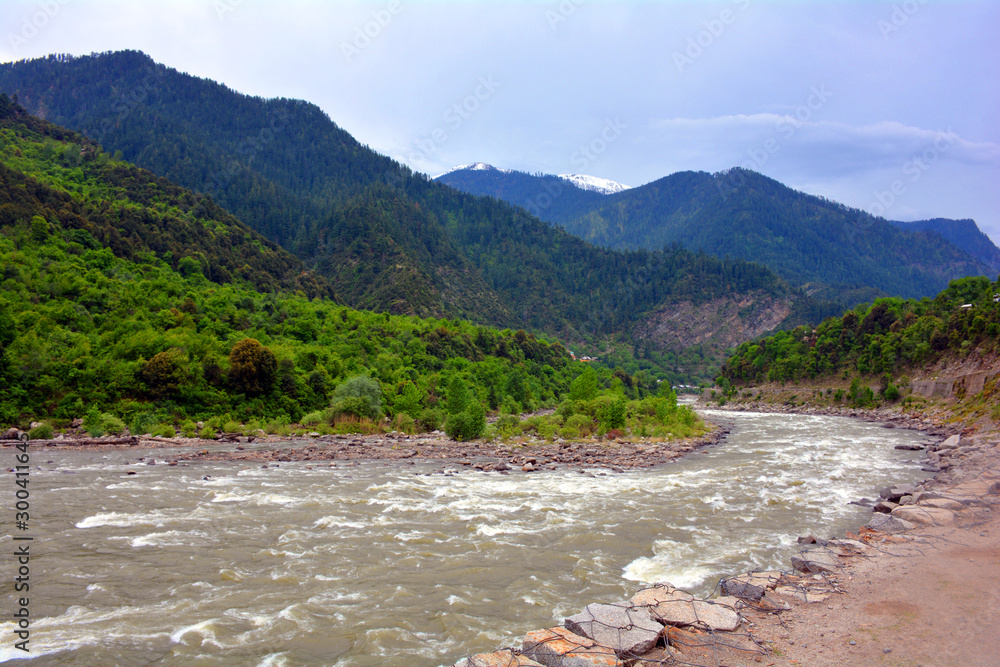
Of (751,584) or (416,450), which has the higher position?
(751,584)

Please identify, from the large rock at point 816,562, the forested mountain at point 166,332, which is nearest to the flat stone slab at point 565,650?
the large rock at point 816,562

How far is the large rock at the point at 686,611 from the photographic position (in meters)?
7.25

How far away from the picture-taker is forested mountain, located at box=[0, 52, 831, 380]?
133500mm

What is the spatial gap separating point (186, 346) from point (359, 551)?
33023 mm

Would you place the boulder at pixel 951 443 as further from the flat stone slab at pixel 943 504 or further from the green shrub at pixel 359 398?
the green shrub at pixel 359 398

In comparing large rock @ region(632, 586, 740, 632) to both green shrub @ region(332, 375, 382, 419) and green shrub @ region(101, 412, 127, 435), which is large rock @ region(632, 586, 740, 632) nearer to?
green shrub @ region(332, 375, 382, 419)

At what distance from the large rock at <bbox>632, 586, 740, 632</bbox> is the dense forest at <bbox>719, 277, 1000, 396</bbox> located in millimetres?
58719

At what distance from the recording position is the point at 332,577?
10.1 meters

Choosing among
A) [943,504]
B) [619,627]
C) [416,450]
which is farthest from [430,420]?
[619,627]

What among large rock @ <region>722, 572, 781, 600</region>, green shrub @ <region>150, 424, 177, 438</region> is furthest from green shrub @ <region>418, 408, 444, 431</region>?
large rock @ <region>722, 572, 781, 600</region>

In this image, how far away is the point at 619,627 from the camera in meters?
6.93

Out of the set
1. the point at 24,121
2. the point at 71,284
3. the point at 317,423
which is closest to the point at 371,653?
the point at 317,423

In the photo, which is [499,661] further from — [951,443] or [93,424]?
[951,443]

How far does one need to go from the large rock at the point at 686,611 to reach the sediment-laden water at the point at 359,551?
4.73ft
